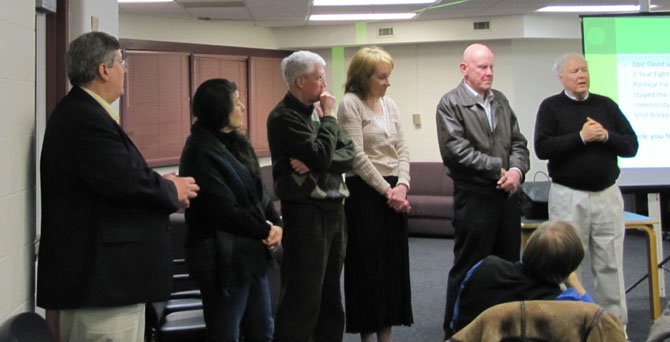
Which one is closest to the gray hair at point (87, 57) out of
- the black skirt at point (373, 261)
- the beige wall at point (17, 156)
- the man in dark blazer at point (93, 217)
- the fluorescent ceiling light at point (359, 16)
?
the man in dark blazer at point (93, 217)

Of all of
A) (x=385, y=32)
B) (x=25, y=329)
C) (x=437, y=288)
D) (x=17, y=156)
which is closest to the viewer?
(x=25, y=329)

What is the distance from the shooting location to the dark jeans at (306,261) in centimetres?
252

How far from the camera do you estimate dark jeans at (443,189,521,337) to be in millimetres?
3006

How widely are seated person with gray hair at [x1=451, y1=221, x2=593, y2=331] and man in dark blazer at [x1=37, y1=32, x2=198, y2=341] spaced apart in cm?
91

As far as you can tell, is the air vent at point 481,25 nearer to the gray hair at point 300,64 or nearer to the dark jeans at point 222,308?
the gray hair at point 300,64

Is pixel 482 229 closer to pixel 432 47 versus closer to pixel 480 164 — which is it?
pixel 480 164

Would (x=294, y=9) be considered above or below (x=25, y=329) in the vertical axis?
above

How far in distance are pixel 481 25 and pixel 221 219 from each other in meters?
5.64

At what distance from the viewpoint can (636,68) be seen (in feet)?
11.8

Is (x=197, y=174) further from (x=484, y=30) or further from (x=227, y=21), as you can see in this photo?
(x=484, y=30)

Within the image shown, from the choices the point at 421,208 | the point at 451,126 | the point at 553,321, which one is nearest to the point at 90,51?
the point at 553,321

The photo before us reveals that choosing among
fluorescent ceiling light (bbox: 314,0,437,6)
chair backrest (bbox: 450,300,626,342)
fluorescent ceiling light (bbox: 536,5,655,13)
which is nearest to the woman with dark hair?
chair backrest (bbox: 450,300,626,342)

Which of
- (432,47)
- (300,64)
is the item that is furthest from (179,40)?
(300,64)

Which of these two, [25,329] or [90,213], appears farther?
[90,213]
